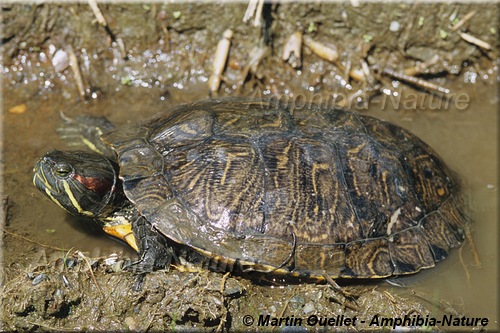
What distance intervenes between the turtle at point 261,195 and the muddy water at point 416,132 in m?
0.32

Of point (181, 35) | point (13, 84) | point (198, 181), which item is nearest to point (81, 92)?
point (13, 84)

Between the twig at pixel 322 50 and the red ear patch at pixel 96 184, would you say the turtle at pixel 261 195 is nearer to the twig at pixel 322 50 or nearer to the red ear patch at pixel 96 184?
the red ear patch at pixel 96 184

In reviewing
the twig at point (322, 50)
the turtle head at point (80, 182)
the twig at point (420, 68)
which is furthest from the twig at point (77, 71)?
the twig at point (420, 68)

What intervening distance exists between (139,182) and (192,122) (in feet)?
2.37

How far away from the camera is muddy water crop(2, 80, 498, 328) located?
183 inches

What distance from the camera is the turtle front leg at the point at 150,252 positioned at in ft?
13.8

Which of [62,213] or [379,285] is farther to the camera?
[62,213]

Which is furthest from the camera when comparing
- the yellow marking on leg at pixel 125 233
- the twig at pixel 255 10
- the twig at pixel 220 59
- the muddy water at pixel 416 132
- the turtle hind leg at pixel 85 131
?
the twig at pixel 220 59

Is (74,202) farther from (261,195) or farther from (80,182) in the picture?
(261,195)

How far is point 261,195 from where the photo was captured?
4.17 metres

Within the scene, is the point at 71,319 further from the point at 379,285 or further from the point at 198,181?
the point at 379,285

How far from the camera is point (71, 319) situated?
13.5ft

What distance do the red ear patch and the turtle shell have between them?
0.70 feet

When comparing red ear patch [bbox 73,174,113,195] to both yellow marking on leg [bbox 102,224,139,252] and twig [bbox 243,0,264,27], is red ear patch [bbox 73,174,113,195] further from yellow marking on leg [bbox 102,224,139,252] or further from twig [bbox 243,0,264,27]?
twig [bbox 243,0,264,27]
